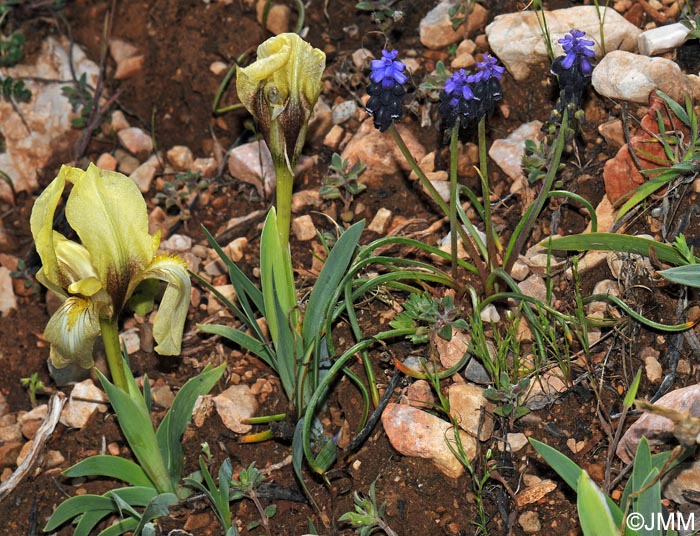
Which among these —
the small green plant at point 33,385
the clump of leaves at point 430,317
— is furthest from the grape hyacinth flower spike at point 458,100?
the small green plant at point 33,385

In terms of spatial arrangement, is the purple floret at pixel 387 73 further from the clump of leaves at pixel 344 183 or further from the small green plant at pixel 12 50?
the small green plant at pixel 12 50

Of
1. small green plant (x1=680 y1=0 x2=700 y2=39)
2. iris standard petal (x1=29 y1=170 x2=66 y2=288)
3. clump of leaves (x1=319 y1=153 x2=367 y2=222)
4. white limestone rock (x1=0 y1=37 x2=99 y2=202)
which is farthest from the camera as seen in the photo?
white limestone rock (x1=0 y1=37 x2=99 y2=202)

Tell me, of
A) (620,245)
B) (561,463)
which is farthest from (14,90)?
(561,463)

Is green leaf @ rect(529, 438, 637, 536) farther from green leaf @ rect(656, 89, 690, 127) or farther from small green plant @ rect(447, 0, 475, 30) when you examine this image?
small green plant @ rect(447, 0, 475, 30)

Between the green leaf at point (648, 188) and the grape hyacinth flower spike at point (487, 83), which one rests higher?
the grape hyacinth flower spike at point (487, 83)

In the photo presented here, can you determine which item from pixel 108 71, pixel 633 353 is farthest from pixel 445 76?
pixel 108 71

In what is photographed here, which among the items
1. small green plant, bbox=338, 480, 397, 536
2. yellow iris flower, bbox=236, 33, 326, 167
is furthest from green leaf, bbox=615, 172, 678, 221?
small green plant, bbox=338, 480, 397, 536
